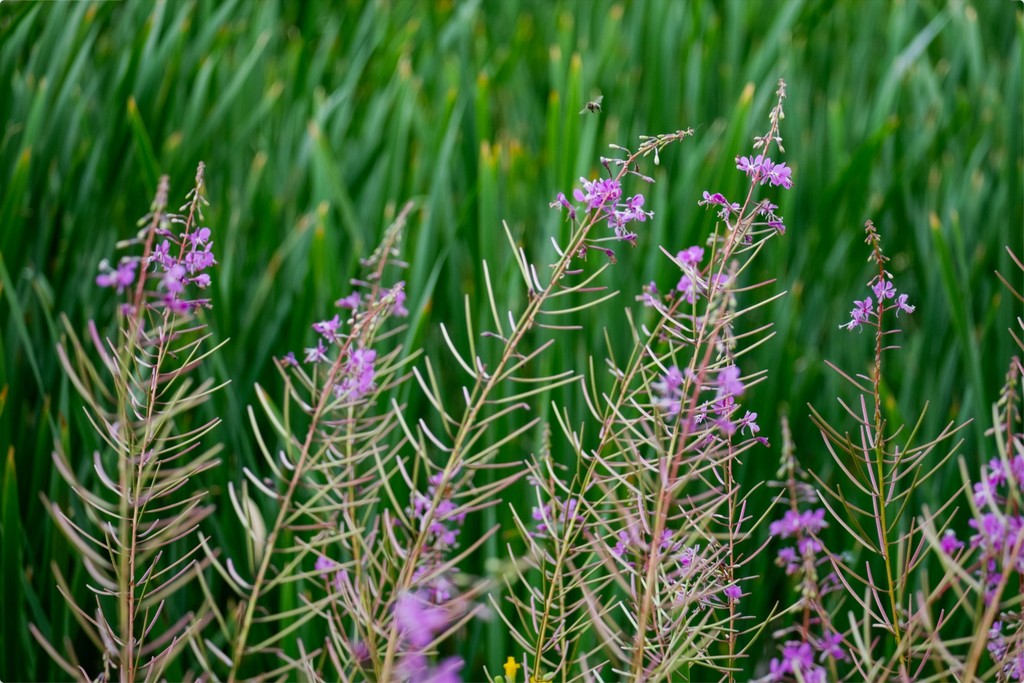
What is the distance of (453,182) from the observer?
1.74 meters

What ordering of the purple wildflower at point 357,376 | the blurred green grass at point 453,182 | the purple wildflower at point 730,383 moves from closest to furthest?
the purple wildflower at point 730,383 < the purple wildflower at point 357,376 < the blurred green grass at point 453,182

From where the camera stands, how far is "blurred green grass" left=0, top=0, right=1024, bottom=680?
4.14ft

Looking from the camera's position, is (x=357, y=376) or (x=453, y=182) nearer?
(x=357, y=376)

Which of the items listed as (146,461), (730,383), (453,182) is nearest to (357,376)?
(146,461)

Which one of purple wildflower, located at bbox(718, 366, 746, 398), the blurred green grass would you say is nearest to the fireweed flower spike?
the blurred green grass

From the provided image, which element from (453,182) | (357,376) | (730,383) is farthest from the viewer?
(453,182)

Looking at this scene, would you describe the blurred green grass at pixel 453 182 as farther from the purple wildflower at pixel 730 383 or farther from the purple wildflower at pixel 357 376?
→ the purple wildflower at pixel 730 383

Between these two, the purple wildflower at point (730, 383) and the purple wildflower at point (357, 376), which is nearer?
the purple wildflower at point (730, 383)

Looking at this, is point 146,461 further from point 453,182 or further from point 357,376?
point 453,182

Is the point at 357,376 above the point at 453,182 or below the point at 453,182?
below

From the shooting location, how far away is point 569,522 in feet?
2.24

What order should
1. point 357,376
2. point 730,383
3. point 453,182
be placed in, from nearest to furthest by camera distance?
point 730,383
point 357,376
point 453,182

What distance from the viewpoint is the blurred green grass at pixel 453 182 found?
126cm

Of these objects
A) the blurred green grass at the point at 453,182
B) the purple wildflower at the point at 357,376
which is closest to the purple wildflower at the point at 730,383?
the purple wildflower at the point at 357,376
